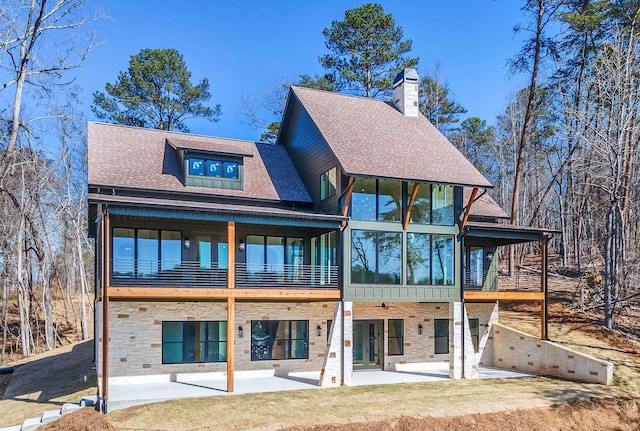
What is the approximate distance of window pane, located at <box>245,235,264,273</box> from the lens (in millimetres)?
16094

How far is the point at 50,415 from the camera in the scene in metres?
11.5

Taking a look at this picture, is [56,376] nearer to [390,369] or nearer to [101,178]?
[101,178]

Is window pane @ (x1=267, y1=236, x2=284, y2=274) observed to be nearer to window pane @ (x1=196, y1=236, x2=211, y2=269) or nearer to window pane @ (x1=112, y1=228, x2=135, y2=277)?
window pane @ (x1=196, y1=236, x2=211, y2=269)

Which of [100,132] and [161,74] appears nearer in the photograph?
[100,132]

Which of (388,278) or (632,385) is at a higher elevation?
(388,278)

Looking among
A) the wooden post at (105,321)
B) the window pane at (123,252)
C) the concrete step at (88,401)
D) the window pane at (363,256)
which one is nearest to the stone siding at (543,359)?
the window pane at (363,256)

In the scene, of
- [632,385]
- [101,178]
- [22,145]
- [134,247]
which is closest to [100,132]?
[101,178]

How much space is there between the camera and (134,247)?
14844 mm

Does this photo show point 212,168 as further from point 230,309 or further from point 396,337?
point 396,337

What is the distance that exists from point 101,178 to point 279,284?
20.0 ft

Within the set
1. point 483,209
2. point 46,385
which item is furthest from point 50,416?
point 483,209

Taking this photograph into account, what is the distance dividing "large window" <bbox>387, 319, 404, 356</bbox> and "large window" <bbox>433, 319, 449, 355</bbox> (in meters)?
1.37

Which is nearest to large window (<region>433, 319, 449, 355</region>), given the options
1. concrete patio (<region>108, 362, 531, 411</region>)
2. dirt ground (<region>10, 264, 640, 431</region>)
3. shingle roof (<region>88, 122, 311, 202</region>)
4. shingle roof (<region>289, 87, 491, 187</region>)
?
concrete patio (<region>108, 362, 531, 411</region>)

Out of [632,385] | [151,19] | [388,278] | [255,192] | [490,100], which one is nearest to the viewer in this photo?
[632,385]
